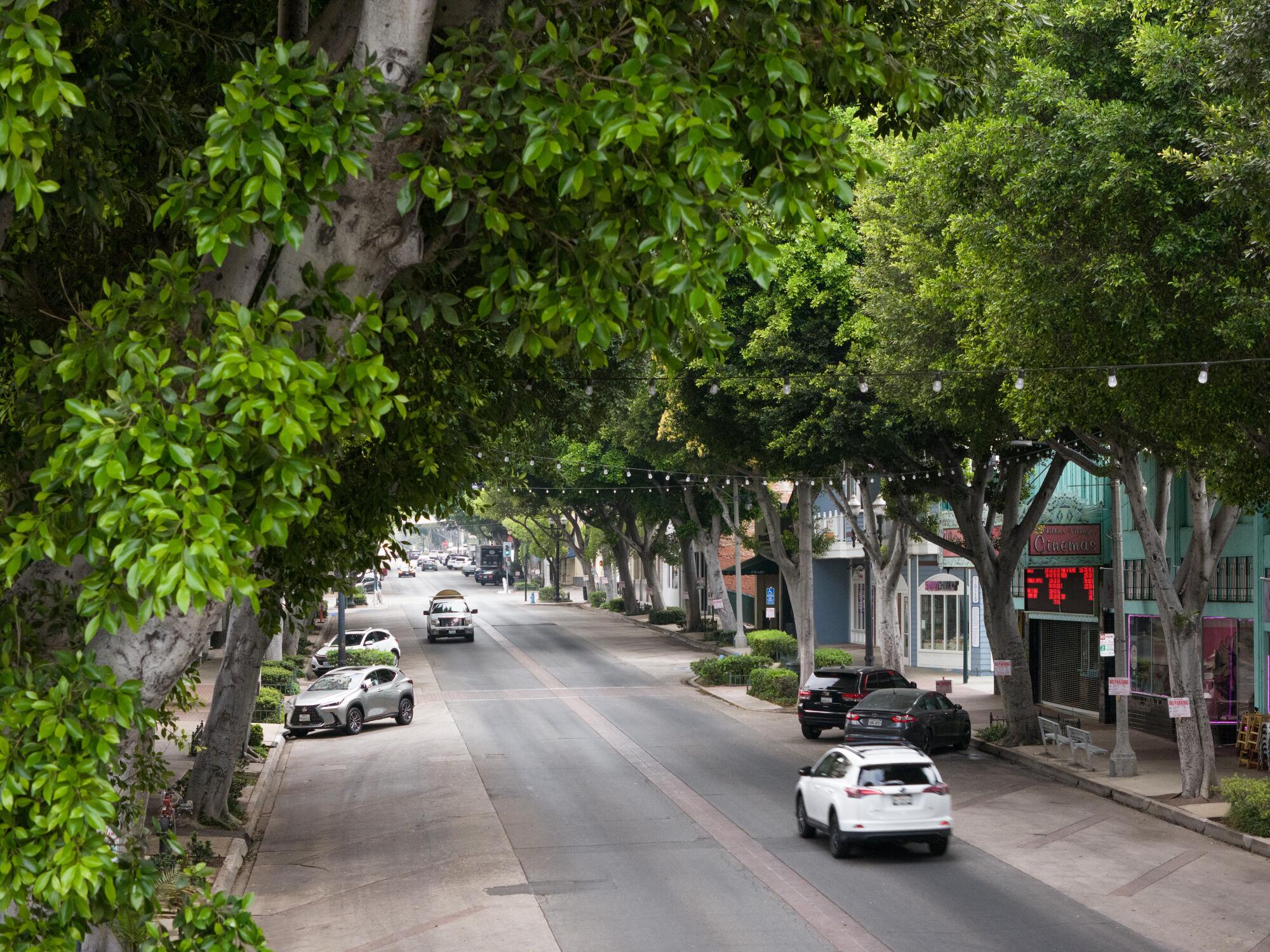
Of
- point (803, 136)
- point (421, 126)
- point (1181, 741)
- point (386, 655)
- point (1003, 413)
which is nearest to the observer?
point (421, 126)

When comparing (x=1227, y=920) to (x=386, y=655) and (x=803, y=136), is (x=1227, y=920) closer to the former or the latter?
(x=803, y=136)

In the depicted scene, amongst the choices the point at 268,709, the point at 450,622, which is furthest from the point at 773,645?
the point at 450,622

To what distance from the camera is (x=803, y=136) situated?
6258mm

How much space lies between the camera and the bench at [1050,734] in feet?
82.6

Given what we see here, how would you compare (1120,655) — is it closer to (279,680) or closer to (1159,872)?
(1159,872)

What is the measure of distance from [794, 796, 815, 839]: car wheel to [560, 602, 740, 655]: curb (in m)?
24.7

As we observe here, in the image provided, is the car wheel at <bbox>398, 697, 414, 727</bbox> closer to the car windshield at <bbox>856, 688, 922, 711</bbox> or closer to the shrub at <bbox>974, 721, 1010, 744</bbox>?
the car windshield at <bbox>856, 688, 922, 711</bbox>

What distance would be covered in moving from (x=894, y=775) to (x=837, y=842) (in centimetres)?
118

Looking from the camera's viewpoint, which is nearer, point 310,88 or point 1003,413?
point 310,88

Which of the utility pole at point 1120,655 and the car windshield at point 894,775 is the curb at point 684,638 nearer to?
the utility pole at point 1120,655

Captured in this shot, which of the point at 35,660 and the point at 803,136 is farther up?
the point at 803,136

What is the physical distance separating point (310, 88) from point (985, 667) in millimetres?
40953

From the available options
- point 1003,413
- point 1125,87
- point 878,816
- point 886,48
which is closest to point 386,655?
point 1003,413

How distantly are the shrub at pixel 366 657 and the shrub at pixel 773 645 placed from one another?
11685 millimetres
